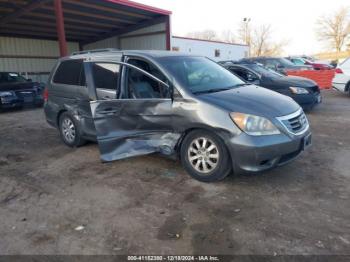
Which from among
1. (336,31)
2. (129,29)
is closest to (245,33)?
(336,31)

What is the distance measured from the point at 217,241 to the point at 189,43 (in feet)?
75.7

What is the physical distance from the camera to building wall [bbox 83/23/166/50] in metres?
16.5

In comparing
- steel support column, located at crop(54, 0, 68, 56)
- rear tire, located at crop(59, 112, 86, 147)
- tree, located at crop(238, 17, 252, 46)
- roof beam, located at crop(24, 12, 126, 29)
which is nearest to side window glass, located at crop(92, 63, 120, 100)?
rear tire, located at crop(59, 112, 86, 147)

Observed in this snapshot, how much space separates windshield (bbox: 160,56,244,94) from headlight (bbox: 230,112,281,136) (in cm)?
75

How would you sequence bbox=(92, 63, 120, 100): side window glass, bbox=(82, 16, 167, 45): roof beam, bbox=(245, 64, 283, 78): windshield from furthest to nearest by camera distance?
bbox=(82, 16, 167, 45): roof beam
bbox=(245, 64, 283, 78): windshield
bbox=(92, 63, 120, 100): side window glass

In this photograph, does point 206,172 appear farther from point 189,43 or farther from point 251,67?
point 189,43

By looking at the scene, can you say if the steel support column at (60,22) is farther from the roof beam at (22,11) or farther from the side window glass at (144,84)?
the side window glass at (144,84)

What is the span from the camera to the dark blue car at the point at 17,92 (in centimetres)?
1068

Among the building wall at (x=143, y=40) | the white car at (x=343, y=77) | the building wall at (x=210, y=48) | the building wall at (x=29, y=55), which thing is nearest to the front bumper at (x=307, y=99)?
the white car at (x=343, y=77)

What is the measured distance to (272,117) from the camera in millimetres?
3773

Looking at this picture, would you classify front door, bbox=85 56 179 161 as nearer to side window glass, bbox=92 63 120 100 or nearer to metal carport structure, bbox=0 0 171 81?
side window glass, bbox=92 63 120 100

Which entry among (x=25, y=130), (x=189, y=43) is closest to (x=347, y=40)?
(x=189, y=43)

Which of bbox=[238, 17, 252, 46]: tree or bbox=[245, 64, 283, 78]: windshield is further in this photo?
bbox=[238, 17, 252, 46]: tree

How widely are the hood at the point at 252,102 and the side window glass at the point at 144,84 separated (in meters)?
0.61
